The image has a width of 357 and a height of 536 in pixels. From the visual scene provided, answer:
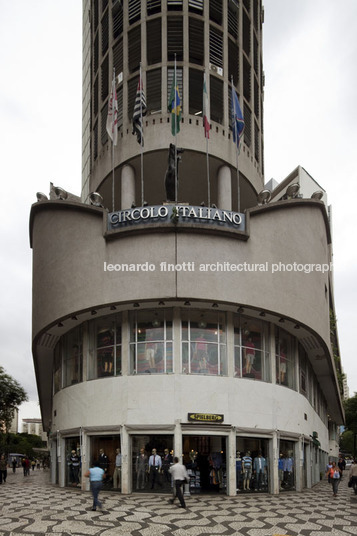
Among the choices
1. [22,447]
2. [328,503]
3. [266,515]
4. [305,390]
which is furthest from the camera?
[22,447]

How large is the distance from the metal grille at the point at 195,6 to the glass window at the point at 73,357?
20.2 meters

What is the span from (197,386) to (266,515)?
795 cm

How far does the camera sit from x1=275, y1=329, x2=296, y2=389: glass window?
29.3 metres

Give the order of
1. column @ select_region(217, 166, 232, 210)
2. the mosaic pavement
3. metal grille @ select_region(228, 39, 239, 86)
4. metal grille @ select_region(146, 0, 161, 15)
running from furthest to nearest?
metal grille @ select_region(228, 39, 239, 86), metal grille @ select_region(146, 0, 161, 15), column @ select_region(217, 166, 232, 210), the mosaic pavement

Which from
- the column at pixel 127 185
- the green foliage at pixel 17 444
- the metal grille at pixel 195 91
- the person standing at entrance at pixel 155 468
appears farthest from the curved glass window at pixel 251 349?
the green foliage at pixel 17 444

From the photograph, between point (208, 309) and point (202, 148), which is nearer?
point (208, 309)

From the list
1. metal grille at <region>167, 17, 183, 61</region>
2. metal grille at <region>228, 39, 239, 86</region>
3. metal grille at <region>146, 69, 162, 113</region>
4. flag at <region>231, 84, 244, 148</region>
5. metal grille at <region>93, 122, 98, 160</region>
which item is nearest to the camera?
flag at <region>231, 84, 244, 148</region>

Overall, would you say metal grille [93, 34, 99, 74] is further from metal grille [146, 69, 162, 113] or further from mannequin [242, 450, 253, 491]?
mannequin [242, 450, 253, 491]

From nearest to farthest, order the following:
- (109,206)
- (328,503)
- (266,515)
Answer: (266,515), (328,503), (109,206)

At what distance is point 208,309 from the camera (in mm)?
27234

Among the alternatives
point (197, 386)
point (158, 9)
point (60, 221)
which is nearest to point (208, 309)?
point (197, 386)

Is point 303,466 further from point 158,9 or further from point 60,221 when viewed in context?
point 158,9

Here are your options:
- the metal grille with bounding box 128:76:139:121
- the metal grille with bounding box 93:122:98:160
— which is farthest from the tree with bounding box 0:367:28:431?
the metal grille with bounding box 128:76:139:121

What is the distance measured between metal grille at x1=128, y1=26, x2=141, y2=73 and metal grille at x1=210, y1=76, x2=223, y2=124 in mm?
4758
